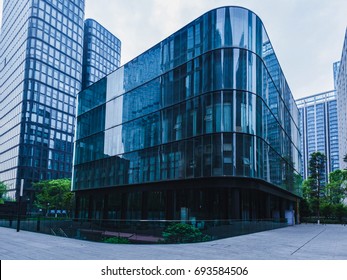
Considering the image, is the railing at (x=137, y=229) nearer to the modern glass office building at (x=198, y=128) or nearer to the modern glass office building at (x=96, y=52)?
the modern glass office building at (x=198, y=128)

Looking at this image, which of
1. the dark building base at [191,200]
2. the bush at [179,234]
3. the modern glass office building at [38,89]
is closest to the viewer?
the bush at [179,234]

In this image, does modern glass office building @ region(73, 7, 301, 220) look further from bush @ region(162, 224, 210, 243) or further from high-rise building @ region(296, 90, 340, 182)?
high-rise building @ region(296, 90, 340, 182)

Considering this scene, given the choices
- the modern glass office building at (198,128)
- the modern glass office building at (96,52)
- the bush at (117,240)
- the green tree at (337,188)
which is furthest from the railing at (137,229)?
the modern glass office building at (96,52)

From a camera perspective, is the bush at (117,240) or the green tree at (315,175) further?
the green tree at (315,175)

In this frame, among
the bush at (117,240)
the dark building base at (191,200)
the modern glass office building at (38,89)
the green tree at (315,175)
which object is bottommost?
the bush at (117,240)

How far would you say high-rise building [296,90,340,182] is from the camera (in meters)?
181

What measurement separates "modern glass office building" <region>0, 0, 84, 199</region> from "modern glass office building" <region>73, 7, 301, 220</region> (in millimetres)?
57836

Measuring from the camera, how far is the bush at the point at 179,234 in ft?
61.6

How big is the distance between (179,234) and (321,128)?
18740cm

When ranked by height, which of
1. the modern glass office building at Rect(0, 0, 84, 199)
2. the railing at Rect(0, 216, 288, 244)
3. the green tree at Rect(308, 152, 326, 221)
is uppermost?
the modern glass office building at Rect(0, 0, 84, 199)

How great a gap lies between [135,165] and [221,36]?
1706cm

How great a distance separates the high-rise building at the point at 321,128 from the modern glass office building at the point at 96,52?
4572 inches

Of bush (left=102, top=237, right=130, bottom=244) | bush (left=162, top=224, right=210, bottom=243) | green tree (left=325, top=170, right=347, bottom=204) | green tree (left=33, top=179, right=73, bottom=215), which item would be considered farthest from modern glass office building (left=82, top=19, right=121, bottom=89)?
bush (left=162, top=224, right=210, bottom=243)

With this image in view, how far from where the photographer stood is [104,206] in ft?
147
